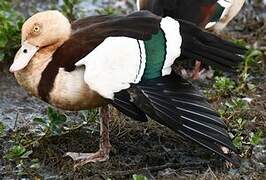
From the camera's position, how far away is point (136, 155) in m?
4.32

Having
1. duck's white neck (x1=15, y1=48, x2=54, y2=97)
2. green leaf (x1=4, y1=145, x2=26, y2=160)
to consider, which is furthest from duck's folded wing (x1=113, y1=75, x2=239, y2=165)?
green leaf (x1=4, y1=145, x2=26, y2=160)

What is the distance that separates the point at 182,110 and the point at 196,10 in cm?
149

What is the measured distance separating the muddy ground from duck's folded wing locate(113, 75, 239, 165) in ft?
0.87

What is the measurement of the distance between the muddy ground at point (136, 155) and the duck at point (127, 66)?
0.21 meters

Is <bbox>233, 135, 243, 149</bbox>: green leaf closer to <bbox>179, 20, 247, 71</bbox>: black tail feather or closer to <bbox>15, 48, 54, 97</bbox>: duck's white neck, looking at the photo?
<bbox>179, 20, 247, 71</bbox>: black tail feather

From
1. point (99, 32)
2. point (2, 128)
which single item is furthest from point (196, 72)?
point (99, 32)

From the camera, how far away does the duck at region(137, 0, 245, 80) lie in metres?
5.06

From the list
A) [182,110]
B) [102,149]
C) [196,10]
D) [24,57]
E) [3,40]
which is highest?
[24,57]

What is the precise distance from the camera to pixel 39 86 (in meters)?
3.84

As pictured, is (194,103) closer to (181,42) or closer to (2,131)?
(181,42)

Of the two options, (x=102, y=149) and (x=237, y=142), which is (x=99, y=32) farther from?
(x=237, y=142)

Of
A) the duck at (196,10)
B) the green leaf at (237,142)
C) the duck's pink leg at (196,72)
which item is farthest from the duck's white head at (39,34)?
the duck's pink leg at (196,72)

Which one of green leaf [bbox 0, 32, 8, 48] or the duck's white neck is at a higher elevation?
the duck's white neck

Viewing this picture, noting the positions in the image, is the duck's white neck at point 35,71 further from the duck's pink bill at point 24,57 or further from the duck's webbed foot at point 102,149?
the duck's webbed foot at point 102,149
